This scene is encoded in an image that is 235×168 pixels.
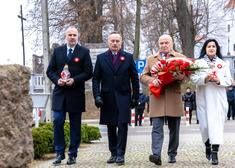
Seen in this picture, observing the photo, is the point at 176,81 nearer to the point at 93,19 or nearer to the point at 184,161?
the point at 184,161

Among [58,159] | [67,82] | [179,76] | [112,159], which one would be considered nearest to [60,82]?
[67,82]

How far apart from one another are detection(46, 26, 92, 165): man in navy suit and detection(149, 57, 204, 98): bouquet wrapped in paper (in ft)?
3.84

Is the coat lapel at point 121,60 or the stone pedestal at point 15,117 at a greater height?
the coat lapel at point 121,60

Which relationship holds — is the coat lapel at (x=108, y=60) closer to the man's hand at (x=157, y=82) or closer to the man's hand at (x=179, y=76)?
the man's hand at (x=157, y=82)

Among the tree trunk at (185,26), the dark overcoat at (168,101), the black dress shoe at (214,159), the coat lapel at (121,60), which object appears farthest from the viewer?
the tree trunk at (185,26)

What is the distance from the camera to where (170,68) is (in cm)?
649

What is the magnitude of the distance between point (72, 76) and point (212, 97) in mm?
2228

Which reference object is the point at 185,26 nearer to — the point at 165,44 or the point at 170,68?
the point at 165,44

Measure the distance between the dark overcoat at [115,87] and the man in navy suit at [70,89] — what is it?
224 mm

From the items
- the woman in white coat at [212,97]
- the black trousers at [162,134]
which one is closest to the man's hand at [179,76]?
the woman in white coat at [212,97]

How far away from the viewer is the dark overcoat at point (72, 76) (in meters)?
7.05

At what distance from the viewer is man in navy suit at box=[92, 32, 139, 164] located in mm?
7086

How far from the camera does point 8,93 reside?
5.18 meters

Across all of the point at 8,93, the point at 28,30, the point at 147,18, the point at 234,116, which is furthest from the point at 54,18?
the point at 8,93
